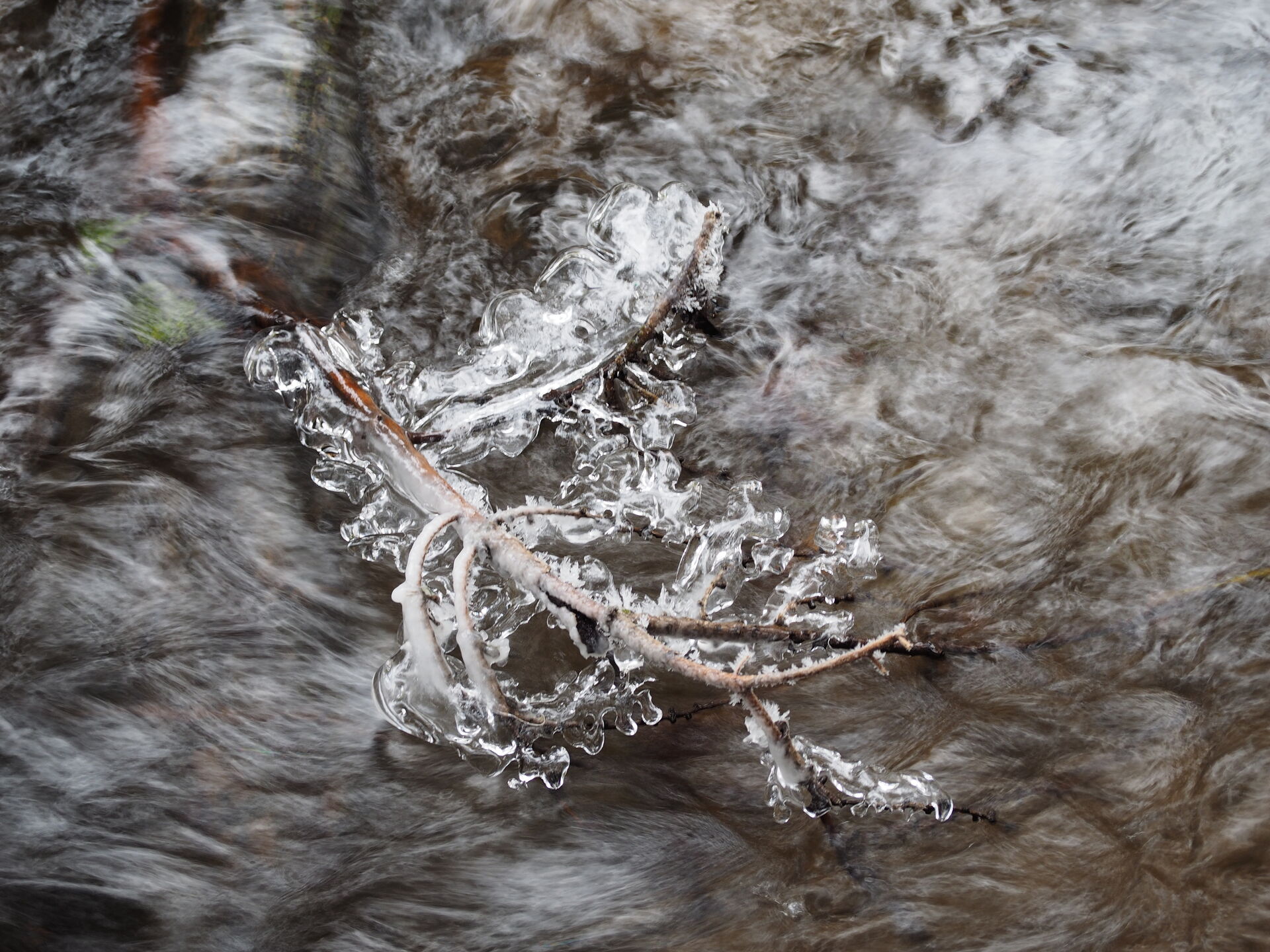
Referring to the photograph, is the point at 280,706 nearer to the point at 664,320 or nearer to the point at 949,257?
the point at 664,320

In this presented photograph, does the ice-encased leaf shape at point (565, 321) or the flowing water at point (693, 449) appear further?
the ice-encased leaf shape at point (565, 321)

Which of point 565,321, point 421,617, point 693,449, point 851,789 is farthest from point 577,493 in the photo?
point 851,789

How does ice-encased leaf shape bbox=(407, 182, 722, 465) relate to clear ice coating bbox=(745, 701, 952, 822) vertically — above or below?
above

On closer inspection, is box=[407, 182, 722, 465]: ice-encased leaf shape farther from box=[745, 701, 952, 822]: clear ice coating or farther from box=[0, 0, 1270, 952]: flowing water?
box=[745, 701, 952, 822]: clear ice coating

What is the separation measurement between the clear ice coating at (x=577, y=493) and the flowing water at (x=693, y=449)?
0.29ft

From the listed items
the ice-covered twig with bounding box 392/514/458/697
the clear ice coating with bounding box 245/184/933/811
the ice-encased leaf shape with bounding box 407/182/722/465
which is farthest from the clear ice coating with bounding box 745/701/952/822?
the ice-encased leaf shape with bounding box 407/182/722/465

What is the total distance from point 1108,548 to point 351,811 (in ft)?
7.58

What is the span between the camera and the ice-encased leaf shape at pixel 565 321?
2939 mm

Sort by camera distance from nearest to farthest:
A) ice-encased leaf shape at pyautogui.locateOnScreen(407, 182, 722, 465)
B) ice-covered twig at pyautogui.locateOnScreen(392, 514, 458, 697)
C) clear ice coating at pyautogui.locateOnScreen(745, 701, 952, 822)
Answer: ice-covered twig at pyautogui.locateOnScreen(392, 514, 458, 697) → clear ice coating at pyautogui.locateOnScreen(745, 701, 952, 822) → ice-encased leaf shape at pyautogui.locateOnScreen(407, 182, 722, 465)

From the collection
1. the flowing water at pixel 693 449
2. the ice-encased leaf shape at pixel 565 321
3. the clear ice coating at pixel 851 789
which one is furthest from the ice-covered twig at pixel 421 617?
the clear ice coating at pixel 851 789

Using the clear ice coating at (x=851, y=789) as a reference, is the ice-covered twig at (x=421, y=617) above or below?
above

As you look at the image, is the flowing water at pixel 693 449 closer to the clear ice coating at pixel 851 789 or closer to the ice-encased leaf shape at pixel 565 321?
the clear ice coating at pixel 851 789

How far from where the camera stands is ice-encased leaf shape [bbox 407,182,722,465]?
116 inches

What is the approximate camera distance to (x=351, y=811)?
8.56 ft
